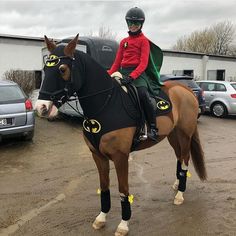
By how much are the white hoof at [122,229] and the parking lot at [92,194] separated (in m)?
0.13

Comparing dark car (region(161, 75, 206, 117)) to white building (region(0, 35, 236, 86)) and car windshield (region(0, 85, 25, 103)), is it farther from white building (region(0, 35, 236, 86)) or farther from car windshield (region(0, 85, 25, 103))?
white building (region(0, 35, 236, 86))

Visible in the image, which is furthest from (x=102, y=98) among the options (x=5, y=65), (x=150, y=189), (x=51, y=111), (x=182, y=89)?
(x=5, y=65)

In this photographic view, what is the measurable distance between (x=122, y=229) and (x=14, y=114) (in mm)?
4952

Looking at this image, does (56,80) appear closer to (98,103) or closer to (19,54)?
(98,103)

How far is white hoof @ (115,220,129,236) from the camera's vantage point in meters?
3.78

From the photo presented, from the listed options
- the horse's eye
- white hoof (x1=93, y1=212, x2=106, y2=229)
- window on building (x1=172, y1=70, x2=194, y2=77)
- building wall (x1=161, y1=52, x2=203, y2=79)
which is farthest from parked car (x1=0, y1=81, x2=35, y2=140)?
window on building (x1=172, y1=70, x2=194, y2=77)

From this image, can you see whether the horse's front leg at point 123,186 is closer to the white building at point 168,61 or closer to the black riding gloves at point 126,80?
the black riding gloves at point 126,80

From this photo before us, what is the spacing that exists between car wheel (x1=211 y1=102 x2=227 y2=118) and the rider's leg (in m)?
10.1

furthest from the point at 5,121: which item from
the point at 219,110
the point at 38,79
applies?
the point at 219,110

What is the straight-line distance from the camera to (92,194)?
16.5ft

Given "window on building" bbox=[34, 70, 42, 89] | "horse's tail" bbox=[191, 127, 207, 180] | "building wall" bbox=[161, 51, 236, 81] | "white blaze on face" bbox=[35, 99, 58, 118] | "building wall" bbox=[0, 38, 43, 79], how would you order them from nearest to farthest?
"white blaze on face" bbox=[35, 99, 58, 118] → "horse's tail" bbox=[191, 127, 207, 180] → "window on building" bbox=[34, 70, 42, 89] → "building wall" bbox=[0, 38, 43, 79] → "building wall" bbox=[161, 51, 236, 81]

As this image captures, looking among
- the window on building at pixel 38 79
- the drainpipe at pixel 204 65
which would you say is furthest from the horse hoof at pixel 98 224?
the drainpipe at pixel 204 65

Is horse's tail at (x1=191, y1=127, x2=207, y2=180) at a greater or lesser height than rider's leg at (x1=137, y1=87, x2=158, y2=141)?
lesser

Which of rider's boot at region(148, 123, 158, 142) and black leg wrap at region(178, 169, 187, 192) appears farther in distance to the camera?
black leg wrap at region(178, 169, 187, 192)
